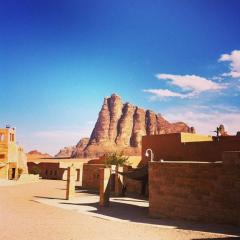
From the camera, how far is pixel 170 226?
12820 millimetres

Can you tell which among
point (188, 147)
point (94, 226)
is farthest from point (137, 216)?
point (188, 147)

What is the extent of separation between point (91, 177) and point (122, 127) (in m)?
87.8

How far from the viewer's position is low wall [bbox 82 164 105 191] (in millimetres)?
30719

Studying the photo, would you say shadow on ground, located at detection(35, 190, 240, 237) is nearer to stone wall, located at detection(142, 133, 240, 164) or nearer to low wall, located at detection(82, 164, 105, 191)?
low wall, located at detection(82, 164, 105, 191)

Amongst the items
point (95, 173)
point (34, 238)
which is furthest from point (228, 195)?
point (95, 173)

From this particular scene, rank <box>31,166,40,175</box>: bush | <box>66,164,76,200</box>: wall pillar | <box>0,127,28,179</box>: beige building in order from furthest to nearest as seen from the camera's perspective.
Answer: <box>31,166,40,175</box>: bush < <box>0,127,28,179</box>: beige building < <box>66,164,76,200</box>: wall pillar

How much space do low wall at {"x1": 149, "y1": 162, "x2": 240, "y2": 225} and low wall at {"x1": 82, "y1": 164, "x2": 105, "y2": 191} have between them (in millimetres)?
15346

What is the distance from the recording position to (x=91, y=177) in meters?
31.5

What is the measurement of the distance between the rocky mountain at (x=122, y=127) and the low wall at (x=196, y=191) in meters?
94.1

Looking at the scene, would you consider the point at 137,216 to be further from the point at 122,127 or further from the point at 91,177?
the point at 122,127

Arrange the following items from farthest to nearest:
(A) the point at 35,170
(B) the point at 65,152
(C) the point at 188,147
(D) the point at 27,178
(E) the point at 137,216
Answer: (B) the point at 65,152, (A) the point at 35,170, (D) the point at 27,178, (C) the point at 188,147, (E) the point at 137,216

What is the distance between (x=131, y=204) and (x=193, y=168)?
7.77 metres

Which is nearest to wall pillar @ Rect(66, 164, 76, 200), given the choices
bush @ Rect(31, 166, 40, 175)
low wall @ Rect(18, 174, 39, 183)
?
low wall @ Rect(18, 174, 39, 183)

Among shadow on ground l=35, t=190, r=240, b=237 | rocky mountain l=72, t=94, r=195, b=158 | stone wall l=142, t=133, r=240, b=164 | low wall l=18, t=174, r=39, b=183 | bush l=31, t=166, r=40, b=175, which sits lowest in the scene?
shadow on ground l=35, t=190, r=240, b=237
